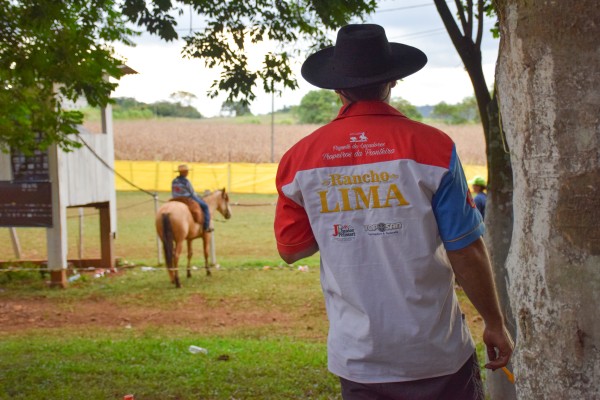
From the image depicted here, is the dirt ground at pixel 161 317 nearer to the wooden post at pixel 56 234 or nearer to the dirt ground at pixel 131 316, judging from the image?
the dirt ground at pixel 131 316

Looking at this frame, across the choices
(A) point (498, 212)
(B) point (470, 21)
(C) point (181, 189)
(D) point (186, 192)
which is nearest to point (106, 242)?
(C) point (181, 189)

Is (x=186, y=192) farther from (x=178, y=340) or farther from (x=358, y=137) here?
(x=358, y=137)

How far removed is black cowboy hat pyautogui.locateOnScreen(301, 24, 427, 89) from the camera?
2717 millimetres

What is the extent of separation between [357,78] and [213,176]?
3427 cm

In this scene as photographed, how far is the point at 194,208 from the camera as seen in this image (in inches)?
626

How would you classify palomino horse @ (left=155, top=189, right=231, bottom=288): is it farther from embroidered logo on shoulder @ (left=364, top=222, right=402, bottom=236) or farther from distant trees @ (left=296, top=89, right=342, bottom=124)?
distant trees @ (left=296, top=89, right=342, bottom=124)

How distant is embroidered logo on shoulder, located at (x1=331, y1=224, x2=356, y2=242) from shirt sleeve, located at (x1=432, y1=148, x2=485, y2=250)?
0.89 feet

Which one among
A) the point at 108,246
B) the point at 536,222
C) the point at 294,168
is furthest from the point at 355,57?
the point at 108,246

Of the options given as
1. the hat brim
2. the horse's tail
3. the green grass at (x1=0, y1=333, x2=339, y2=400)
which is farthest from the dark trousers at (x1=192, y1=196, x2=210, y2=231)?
the hat brim

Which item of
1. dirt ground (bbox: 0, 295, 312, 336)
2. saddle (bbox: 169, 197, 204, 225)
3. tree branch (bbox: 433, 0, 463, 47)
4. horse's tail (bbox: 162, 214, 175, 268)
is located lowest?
dirt ground (bbox: 0, 295, 312, 336)

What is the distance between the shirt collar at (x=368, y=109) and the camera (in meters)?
2.65

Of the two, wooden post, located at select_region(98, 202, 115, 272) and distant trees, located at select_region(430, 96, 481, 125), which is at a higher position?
distant trees, located at select_region(430, 96, 481, 125)

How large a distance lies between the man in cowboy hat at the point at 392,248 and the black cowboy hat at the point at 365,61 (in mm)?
19

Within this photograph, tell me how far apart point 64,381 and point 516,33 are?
5427mm
